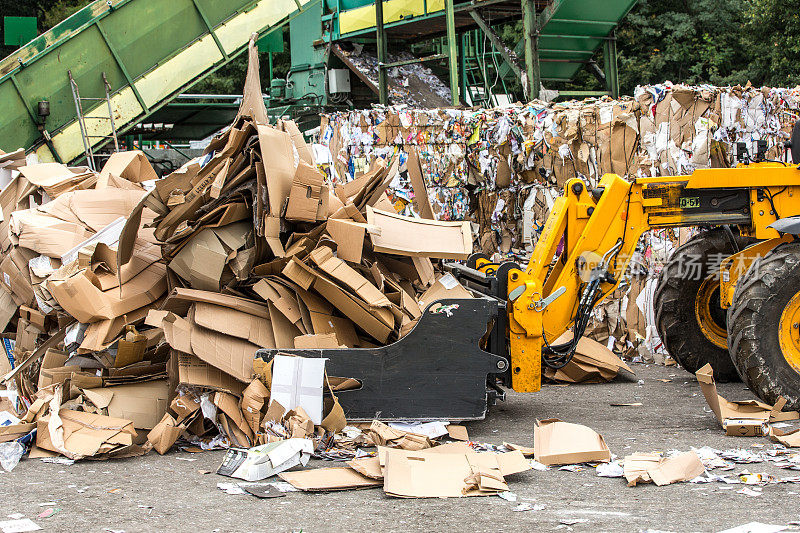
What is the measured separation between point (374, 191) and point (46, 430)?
2786mm

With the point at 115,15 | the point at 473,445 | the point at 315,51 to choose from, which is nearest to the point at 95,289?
the point at 473,445

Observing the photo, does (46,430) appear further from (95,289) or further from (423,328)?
(423,328)

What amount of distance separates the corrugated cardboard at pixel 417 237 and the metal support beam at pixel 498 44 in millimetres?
7168

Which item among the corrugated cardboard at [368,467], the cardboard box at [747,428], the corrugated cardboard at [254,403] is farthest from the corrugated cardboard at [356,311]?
the cardboard box at [747,428]

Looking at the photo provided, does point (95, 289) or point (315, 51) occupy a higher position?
point (315, 51)

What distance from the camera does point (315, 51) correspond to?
1681 cm

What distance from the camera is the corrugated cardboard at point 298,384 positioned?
17.5ft

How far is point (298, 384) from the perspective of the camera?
538cm

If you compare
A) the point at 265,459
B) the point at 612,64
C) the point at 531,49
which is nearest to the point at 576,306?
the point at 265,459

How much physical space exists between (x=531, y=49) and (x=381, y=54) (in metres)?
2.95

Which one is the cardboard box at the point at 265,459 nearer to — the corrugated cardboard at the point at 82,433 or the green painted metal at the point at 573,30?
the corrugated cardboard at the point at 82,433

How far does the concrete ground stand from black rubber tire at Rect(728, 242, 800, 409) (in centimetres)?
47

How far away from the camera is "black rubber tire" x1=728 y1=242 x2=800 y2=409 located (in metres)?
5.57

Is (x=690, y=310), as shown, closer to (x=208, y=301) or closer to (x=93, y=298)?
(x=208, y=301)
